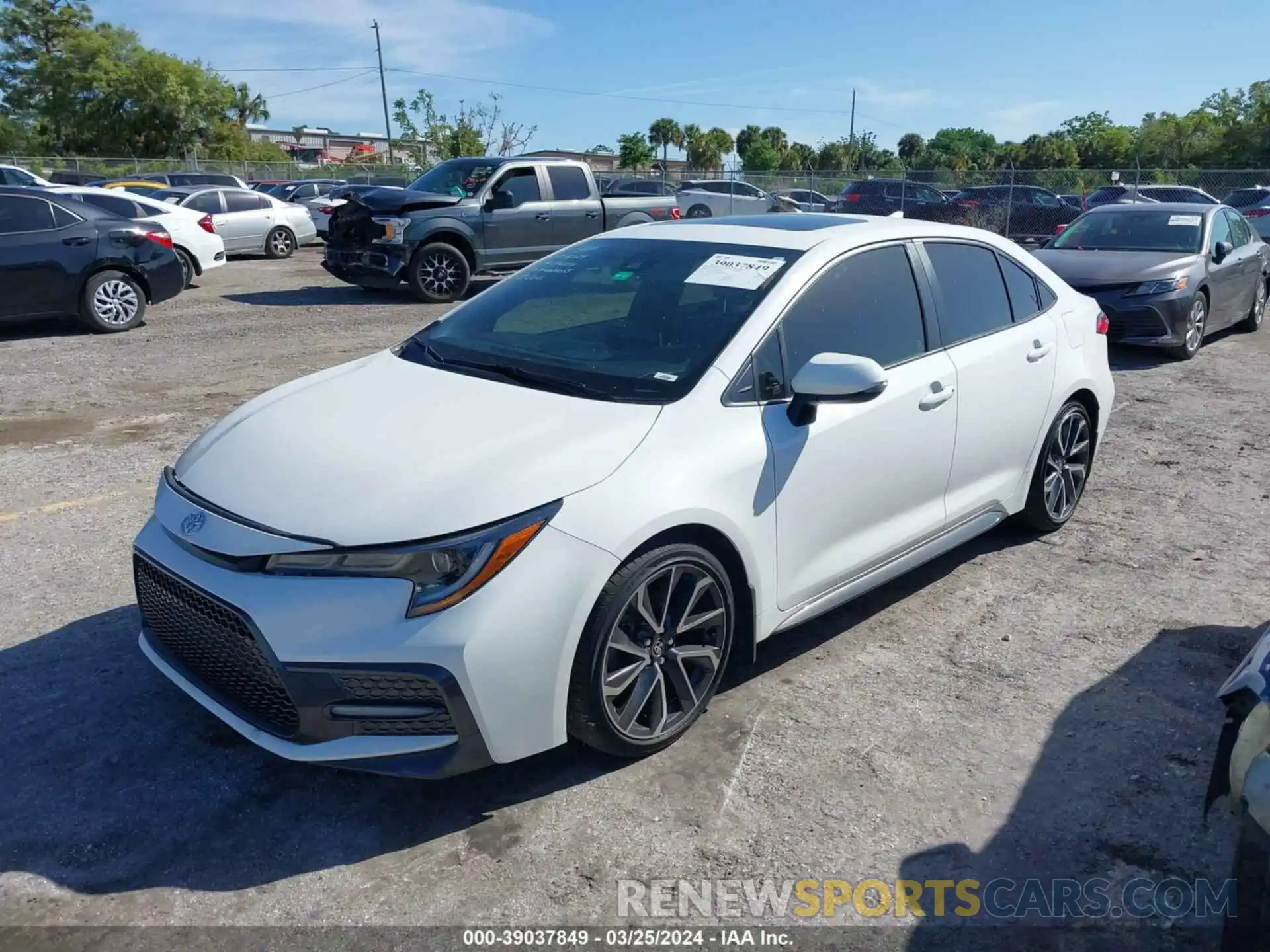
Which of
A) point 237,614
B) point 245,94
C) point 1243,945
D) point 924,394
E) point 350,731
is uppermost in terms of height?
point 245,94

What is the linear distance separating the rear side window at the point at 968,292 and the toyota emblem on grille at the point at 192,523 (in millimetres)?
3025

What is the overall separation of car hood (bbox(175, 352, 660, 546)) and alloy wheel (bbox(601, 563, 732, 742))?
0.45 m

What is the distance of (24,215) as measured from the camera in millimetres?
10320

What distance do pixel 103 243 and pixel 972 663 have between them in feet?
33.5

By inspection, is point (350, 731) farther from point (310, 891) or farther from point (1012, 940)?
point (1012, 940)

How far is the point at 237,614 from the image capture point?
2840 millimetres

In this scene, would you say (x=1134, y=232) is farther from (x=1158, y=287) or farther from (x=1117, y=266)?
(x=1158, y=287)

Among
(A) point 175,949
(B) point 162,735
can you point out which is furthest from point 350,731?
(B) point 162,735

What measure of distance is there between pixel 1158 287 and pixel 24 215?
11392 millimetres

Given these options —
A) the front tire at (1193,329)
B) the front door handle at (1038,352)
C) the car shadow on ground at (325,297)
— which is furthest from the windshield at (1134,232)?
the car shadow on ground at (325,297)

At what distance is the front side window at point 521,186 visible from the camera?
14.1 metres

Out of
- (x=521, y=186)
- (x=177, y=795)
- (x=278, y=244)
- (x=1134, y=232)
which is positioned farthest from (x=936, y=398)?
(x=278, y=244)

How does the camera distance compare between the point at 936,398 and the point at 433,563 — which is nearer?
the point at 433,563

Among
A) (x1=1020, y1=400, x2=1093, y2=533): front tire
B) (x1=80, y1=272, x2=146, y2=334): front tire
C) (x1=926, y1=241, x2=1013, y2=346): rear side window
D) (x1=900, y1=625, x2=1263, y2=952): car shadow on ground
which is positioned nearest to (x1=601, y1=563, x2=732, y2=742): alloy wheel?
(x1=900, y1=625, x2=1263, y2=952): car shadow on ground
